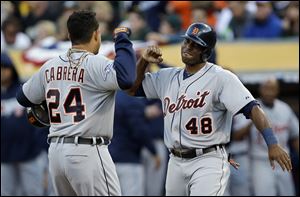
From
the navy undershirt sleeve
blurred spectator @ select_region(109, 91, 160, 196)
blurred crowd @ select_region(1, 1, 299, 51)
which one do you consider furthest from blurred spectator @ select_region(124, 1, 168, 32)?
the navy undershirt sleeve

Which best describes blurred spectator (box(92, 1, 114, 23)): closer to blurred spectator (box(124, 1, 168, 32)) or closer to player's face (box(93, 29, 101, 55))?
blurred spectator (box(124, 1, 168, 32))

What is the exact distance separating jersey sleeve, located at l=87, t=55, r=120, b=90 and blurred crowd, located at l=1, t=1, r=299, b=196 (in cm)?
378

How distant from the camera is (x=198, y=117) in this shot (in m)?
6.99

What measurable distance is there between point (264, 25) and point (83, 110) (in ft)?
19.4

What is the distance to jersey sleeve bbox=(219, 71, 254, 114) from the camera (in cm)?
679

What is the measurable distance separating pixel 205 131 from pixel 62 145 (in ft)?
3.66

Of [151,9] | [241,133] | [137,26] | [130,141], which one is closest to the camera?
[130,141]

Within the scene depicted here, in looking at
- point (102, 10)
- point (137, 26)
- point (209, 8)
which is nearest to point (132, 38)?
point (137, 26)

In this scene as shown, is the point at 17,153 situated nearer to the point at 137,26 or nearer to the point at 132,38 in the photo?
the point at 132,38

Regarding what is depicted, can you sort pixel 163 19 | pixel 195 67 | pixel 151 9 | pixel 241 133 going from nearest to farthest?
pixel 195 67, pixel 241 133, pixel 151 9, pixel 163 19

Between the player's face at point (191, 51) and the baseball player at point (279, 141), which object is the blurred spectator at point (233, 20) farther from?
the player's face at point (191, 51)

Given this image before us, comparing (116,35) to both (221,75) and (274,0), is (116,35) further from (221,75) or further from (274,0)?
(274,0)

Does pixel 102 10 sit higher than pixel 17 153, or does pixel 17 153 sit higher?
pixel 102 10

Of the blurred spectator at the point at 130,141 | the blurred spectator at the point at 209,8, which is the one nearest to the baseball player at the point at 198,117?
the blurred spectator at the point at 130,141
